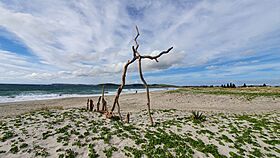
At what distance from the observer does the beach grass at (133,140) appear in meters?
6.20

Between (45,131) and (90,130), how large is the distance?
6.34ft

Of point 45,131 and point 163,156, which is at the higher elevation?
point 45,131

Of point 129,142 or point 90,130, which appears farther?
point 90,130

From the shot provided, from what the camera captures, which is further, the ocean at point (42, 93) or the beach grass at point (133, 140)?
the ocean at point (42, 93)

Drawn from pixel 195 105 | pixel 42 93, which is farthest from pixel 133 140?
pixel 42 93

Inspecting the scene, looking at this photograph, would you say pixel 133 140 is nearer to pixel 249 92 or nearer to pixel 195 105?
pixel 195 105

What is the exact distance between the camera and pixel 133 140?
285 inches

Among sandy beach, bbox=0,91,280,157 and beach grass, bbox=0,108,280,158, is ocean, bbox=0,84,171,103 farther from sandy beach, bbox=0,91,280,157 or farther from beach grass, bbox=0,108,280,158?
sandy beach, bbox=0,91,280,157

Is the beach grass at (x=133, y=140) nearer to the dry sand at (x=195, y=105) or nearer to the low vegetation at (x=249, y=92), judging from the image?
the dry sand at (x=195, y=105)

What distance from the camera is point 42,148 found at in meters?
6.19

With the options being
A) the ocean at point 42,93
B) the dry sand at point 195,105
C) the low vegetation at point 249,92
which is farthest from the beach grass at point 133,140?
the low vegetation at point 249,92

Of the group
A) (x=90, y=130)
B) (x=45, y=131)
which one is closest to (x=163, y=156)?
(x=90, y=130)

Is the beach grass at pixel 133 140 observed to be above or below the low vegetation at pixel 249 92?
below

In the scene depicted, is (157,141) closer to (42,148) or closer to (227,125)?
(42,148)
